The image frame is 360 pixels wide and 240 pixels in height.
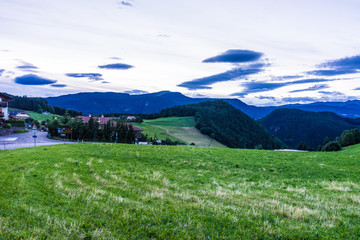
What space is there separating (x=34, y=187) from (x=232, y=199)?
401 inches

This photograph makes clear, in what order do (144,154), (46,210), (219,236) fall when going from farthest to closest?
1. (144,154)
2. (46,210)
3. (219,236)

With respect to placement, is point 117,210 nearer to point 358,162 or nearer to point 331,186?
point 331,186

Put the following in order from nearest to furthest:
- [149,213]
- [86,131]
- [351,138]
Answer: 1. [149,213]
2. [86,131]
3. [351,138]

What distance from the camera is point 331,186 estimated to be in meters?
15.6

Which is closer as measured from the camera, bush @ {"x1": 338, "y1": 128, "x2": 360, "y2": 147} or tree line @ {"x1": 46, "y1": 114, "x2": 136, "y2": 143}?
tree line @ {"x1": 46, "y1": 114, "x2": 136, "y2": 143}

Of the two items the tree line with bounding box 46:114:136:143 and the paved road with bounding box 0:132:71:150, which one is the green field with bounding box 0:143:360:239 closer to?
the paved road with bounding box 0:132:71:150

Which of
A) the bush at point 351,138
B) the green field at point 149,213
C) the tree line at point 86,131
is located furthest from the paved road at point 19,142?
the bush at point 351,138

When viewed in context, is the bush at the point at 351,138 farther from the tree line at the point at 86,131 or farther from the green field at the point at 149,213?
the green field at the point at 149,213

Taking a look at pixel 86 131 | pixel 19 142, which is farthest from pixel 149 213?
pixel 86 131

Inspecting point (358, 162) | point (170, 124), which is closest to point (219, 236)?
Result: point (358, 162)

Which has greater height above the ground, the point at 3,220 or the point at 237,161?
the point at 3,220

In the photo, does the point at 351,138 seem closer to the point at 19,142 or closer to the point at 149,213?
the point at 149,213

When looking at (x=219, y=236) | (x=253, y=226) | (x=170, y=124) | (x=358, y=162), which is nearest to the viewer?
(x=219, y=236)

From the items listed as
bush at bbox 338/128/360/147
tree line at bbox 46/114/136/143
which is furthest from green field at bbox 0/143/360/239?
bush at bbox 338/128/360/147
